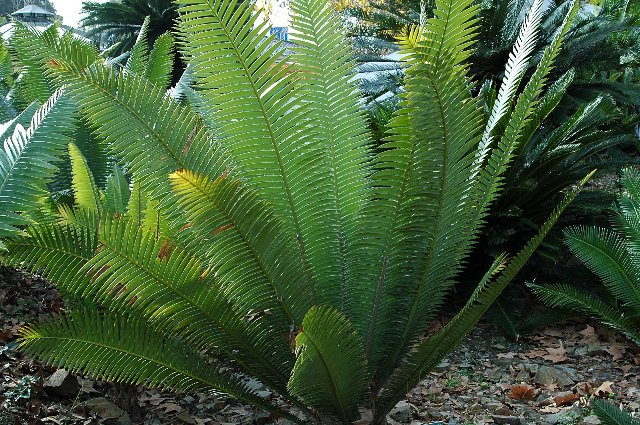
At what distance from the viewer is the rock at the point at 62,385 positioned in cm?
265

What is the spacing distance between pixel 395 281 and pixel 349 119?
0.57 meters

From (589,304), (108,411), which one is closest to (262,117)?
(108,411)

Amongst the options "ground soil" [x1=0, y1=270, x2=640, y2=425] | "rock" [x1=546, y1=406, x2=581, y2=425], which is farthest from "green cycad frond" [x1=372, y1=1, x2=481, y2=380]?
"rock" [x1=546, y1=406, x2=581, y2=425]

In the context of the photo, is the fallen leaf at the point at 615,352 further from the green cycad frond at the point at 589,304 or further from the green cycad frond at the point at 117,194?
the green cycad frond at the point at 117,194

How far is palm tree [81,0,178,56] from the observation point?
33.9ft

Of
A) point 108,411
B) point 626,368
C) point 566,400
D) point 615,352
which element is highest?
point 615,352

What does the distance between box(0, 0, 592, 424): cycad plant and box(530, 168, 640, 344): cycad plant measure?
156cm

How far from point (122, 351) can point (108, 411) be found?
57cm

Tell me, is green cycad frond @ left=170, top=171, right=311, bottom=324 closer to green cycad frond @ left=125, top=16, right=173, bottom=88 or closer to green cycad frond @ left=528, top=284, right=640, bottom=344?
green cycad frond @ left=528, top=284, right=640, bottom=344

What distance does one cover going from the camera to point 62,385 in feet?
8.75

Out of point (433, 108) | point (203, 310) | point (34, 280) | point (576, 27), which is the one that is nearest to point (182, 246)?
point (203, 310)

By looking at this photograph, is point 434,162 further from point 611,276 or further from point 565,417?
point 611,276

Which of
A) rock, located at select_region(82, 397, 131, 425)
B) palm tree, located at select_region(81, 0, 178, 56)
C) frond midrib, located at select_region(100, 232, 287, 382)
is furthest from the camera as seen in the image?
palm tree, located at select_region(81, 0, 178, 56)

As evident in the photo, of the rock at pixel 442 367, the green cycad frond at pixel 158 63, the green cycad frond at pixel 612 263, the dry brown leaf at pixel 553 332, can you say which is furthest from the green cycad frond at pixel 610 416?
the green cycad frond at pixel 158 63
